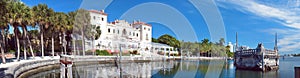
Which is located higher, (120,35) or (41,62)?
(120,35)

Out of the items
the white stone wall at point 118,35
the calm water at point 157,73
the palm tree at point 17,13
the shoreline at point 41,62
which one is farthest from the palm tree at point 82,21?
the palm tree at point 17,13

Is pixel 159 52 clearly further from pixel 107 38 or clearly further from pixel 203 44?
pixel 203 44

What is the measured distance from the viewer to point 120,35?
247 ft

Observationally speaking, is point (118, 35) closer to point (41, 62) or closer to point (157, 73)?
point (41, 62)

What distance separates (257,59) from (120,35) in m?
43.7

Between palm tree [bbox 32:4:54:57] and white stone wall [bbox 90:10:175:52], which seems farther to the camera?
white stone wall [bbox 90:10:175:52]

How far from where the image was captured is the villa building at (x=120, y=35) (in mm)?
67312

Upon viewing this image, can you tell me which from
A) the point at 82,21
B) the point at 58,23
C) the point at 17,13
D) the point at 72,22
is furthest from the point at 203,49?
the point at 17,13

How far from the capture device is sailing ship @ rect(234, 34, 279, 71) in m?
38.0

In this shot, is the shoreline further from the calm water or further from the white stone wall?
the white stone wall

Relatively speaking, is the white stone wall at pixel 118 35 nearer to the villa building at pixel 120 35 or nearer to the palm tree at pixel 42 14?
the villa building at pixel 120 35

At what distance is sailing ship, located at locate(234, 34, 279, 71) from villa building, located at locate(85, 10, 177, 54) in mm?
31896

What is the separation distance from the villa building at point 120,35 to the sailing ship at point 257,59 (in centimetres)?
3190

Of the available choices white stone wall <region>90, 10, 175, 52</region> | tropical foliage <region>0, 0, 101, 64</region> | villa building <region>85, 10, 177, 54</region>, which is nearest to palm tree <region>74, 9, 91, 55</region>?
tropical foliage <region>0, 0, 101, 64</region>
